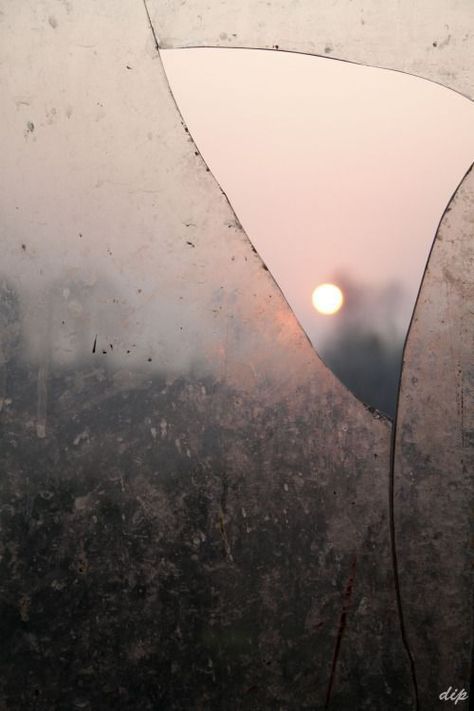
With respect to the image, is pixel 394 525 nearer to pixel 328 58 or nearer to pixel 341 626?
pixel 341 626

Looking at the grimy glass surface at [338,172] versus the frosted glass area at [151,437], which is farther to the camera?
the grimy glass surface at [338,172]

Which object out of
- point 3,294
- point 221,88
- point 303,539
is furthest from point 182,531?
point 221,88

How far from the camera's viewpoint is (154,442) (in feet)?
4.76

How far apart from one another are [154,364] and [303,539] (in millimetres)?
504

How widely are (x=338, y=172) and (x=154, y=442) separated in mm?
744

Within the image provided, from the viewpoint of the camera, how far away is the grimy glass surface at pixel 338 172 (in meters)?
1.52

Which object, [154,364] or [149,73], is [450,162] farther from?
[154,364]

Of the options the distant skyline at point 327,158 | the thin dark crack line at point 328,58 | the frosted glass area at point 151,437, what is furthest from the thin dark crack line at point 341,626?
the thin dark crack line at point 328,58

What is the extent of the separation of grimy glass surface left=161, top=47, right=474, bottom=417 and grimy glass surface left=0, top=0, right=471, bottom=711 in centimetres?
6

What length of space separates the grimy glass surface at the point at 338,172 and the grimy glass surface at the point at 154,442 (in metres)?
0.06

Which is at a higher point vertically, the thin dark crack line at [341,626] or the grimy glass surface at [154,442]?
the grimy glass surface at [154,442]

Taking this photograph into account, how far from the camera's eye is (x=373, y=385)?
4.99 ft

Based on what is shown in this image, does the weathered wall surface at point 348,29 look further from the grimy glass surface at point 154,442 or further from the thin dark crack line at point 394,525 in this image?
the thin dark crack line at point 394,525

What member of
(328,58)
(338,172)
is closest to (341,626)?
(338,172)
